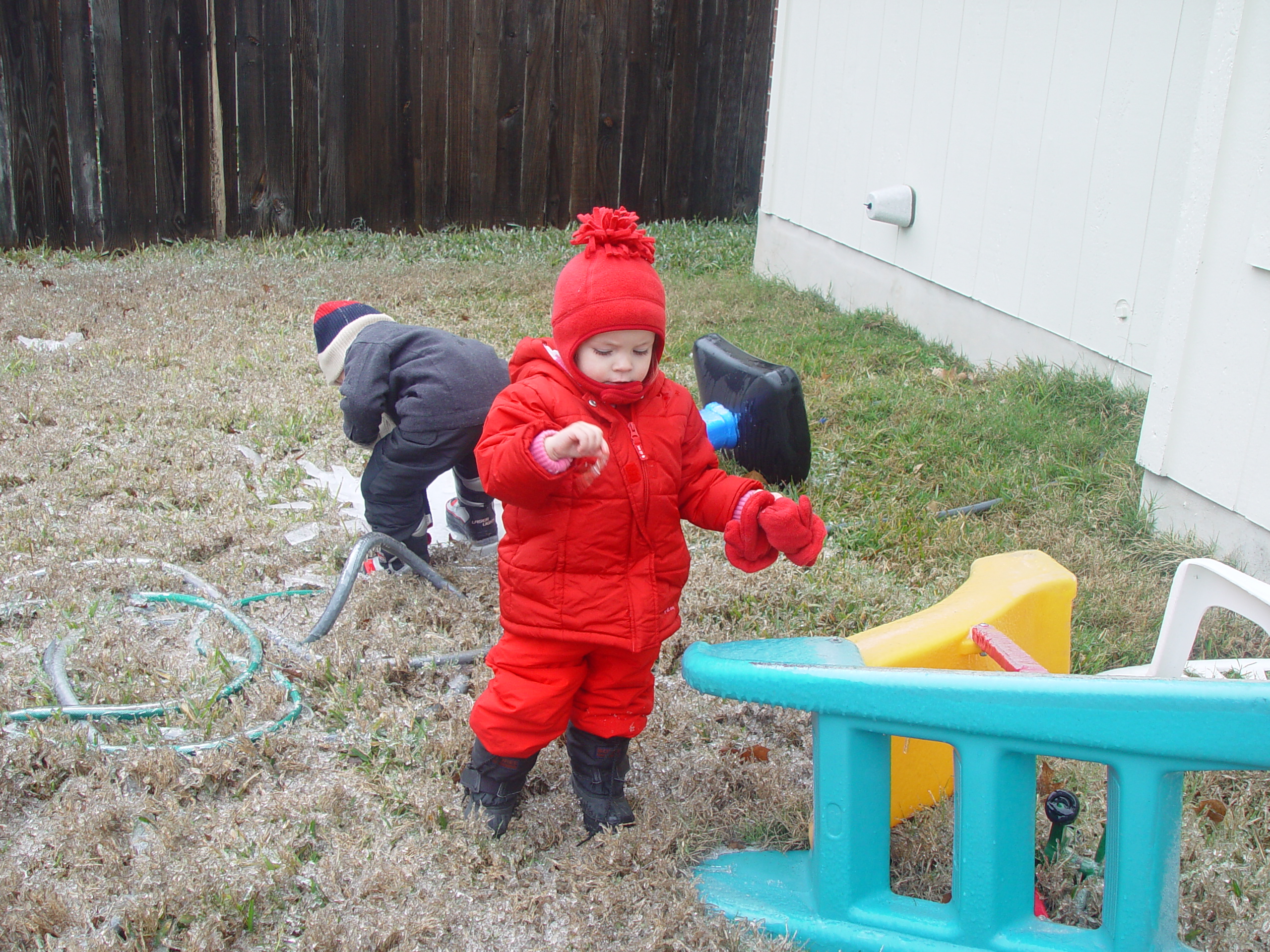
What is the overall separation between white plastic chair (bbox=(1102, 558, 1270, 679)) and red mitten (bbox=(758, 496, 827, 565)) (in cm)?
68

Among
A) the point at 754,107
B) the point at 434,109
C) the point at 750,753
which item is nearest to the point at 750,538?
the point at 750,753

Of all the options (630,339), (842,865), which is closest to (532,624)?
(630,339)

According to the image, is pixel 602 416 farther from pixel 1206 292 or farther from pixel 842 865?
pixel 1206 292

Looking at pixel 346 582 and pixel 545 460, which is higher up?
pixel 545 460

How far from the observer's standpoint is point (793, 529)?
1.91 m

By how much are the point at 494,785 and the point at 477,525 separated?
1381 millimetres

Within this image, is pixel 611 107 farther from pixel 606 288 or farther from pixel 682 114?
pixel 606 288

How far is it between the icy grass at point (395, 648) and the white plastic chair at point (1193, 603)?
26 cm

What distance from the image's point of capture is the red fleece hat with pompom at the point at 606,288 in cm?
188

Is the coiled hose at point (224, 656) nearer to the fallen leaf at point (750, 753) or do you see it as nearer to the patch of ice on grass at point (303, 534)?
the patch of ice on grass at point (303, 534)

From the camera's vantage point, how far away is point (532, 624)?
1.99 meters

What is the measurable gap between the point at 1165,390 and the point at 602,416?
2118mm

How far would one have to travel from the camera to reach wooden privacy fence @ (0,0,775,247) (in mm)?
7043

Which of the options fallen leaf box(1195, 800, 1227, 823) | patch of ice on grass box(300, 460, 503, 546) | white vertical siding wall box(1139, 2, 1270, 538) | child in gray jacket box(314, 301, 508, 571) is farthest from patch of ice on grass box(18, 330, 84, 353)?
fallen leaf box(1195, 800, 1227, 823)
